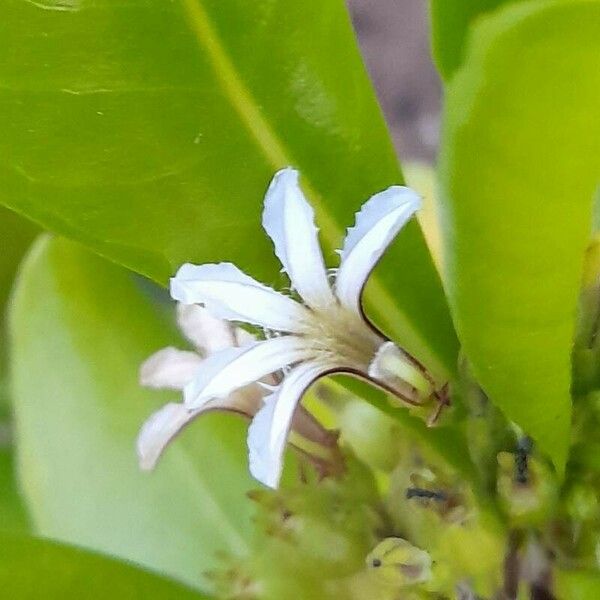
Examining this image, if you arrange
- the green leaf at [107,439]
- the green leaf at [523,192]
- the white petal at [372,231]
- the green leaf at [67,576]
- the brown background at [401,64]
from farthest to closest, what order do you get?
the brown background at [401,64] → the green leaf at [107,439] → the green leaf at [67,576] → the white petal at [372,231] → the green leaf at [523,192]

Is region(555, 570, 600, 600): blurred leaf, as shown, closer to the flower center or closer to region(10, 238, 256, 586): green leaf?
the flower center

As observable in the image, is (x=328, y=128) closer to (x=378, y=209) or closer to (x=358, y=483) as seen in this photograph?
(x=378, y=209)

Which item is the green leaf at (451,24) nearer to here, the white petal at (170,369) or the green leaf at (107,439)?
the white petal at (170,369)

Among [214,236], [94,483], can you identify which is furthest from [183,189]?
[94,483]

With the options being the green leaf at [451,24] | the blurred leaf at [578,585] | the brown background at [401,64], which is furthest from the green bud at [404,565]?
the brown background at [401,64]

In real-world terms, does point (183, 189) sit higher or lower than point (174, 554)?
higher

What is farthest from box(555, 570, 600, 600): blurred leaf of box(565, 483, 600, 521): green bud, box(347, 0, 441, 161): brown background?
box(347, 0, 441, 161): brown background

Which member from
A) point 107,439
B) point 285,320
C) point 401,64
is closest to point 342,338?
point 285,320
